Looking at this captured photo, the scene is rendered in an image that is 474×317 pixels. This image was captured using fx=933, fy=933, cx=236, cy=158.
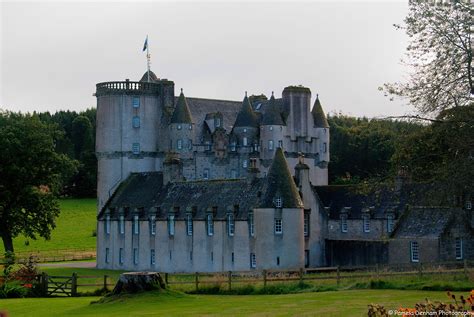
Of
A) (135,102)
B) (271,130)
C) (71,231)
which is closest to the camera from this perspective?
(135,102)

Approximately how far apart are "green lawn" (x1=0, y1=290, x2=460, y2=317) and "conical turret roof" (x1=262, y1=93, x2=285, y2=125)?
46.4 metres

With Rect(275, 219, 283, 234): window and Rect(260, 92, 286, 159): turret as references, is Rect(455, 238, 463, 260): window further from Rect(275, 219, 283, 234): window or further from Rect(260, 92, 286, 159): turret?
Rect(260, 92, 286, 159): turret

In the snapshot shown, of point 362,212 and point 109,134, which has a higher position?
point 109,134

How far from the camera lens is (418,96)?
→ 35.0 m

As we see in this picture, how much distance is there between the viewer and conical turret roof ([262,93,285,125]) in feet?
282

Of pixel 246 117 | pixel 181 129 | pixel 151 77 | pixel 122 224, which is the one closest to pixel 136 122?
pixel 181 129

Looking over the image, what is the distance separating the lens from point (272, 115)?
86250mm

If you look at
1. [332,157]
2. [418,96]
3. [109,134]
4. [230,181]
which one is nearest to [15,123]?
[109,134]

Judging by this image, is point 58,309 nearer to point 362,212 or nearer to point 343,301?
point 343,301

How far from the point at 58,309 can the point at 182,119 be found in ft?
156

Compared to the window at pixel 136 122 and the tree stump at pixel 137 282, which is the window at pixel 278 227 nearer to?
the tree stump at pixel 137 282

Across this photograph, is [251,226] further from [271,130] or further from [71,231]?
[71,231]

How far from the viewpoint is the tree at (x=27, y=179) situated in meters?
76.1

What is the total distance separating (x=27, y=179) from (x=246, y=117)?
21676 millimetres
